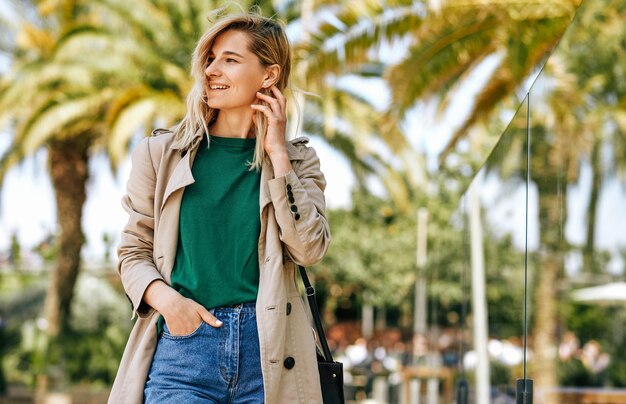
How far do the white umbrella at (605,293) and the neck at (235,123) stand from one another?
739 centimetres

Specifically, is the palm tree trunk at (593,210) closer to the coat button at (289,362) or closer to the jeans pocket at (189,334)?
the coat button at (289,362)

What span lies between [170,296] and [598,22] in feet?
28.5

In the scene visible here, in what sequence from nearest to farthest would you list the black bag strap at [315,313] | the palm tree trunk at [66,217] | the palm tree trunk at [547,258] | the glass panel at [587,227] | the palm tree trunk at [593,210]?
the black bag strap at [315,313], the palm tree trunk at [547,258], the glass panel at [587,227], the palm tree trunk at [593,210], the palm tree trunk at [66,217]

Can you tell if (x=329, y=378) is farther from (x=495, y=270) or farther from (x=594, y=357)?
(x=594, y=357)

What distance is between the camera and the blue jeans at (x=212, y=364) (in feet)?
8.09

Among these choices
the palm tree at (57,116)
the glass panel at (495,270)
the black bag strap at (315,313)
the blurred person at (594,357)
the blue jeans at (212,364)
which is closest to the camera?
the blue jeans at (212,364)

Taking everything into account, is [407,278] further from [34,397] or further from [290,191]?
[290,191]

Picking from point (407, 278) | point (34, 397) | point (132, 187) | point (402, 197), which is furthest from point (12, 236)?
point (132, 187)

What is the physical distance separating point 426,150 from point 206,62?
22.4 m

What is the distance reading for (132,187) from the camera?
9.01ft

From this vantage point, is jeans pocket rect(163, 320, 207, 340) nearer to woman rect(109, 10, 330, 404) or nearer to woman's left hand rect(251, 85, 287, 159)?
woman rect(109, 10, 330, 404)

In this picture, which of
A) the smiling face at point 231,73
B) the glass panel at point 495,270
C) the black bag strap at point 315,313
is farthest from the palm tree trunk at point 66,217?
the black bag strap at point 315,313

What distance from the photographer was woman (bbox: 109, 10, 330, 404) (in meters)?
2.51

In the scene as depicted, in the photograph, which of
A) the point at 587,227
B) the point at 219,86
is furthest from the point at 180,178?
the point at 587,227
